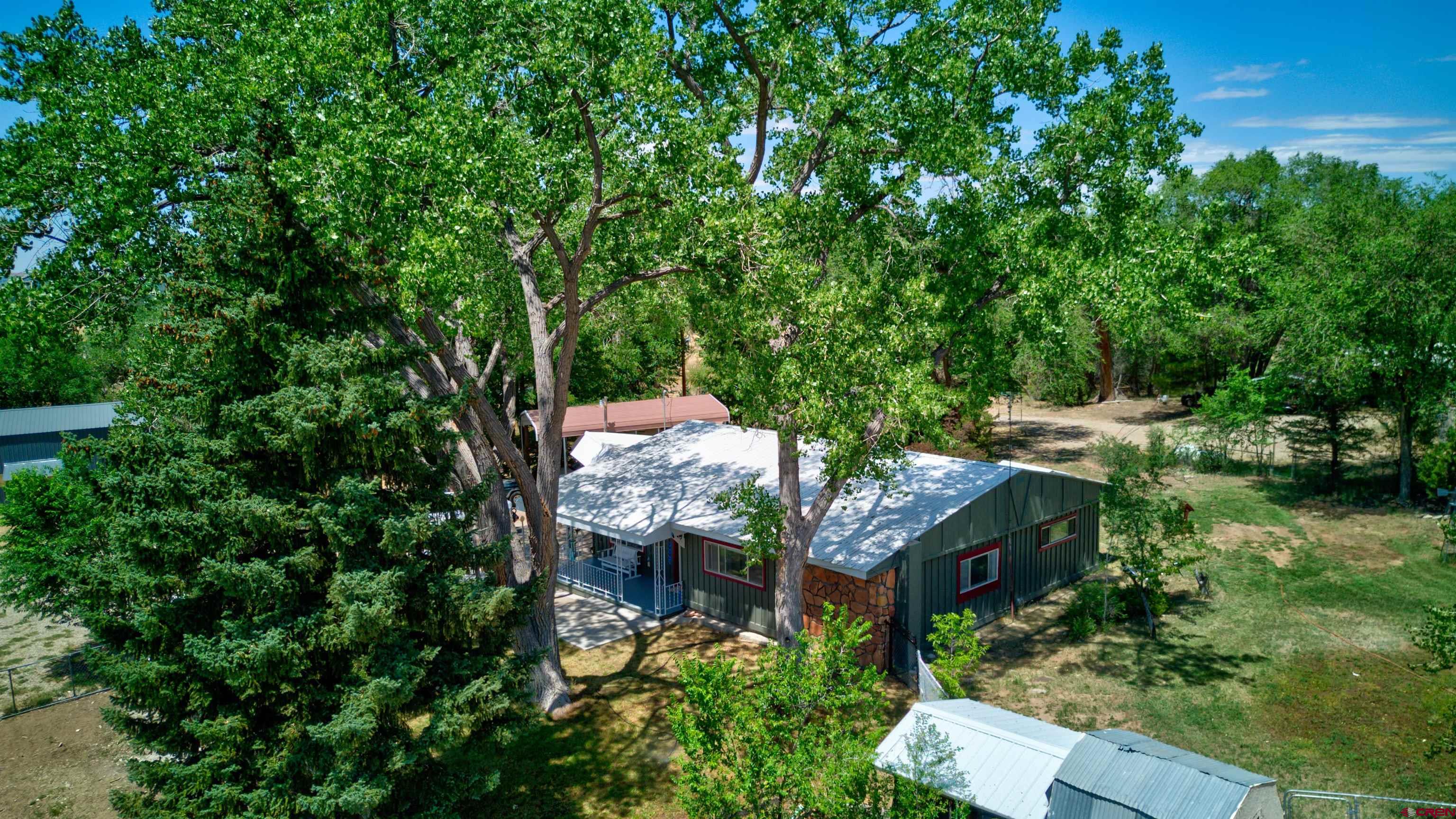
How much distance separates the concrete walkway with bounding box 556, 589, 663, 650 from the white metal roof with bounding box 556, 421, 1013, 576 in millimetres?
1836

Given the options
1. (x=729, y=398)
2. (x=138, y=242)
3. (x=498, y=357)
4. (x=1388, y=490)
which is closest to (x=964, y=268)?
(x=498, y=357)

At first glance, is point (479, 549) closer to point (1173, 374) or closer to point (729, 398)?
point (729, 398)

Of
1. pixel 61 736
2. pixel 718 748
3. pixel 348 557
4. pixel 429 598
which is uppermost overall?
pixel 348 557

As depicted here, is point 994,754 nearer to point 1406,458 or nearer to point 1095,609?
point 1095,609

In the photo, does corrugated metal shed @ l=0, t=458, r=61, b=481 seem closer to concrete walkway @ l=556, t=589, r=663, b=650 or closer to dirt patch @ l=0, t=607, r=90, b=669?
dirt patch @ l=0, t=607, r=90, b=669

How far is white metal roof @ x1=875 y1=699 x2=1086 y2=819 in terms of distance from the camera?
8.60 metres

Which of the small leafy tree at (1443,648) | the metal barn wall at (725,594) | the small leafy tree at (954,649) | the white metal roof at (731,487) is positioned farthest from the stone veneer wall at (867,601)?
the small leafy tree at (1443,648)

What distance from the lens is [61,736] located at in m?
13.5

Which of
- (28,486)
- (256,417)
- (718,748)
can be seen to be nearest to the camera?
(718,748)

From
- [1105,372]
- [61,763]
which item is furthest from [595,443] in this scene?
[1105,372]

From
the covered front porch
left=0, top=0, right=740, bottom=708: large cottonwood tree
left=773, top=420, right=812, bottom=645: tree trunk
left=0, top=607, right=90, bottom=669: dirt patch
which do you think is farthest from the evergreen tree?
left=0, top=607, right=90, bottom=669: dirt patch

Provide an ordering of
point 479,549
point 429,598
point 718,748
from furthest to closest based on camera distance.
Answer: point 479,549 → point 429,598 → point 718,748

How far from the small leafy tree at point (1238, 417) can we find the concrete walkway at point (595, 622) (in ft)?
67.1

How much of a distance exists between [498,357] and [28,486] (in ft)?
33.7
